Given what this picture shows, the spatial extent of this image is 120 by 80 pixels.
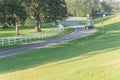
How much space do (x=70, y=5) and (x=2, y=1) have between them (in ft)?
409

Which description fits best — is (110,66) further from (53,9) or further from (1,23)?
(53,9)

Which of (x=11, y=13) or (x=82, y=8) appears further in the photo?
(x=82, y=8)

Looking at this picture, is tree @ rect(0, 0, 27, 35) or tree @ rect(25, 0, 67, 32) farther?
tree @ rect(25, 0, 67, 32)

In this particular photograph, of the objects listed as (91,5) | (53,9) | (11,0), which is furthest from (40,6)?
(91,5)

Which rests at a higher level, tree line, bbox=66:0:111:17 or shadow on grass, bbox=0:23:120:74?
tree line, bbox=66:0:111:17

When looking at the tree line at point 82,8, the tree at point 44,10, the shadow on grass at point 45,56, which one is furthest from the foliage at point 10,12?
the tree line at point 82,8

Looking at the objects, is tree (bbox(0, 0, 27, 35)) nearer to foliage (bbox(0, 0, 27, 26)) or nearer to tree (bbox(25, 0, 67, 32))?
foliage (bbox(0, 0, 27, 26))

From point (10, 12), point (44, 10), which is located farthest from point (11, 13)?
point (44, 10)

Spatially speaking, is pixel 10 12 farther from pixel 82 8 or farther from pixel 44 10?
pixel 82 8

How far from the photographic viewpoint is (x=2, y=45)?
43.9 meters

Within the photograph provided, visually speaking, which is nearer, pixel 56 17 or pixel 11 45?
pixel 11 45

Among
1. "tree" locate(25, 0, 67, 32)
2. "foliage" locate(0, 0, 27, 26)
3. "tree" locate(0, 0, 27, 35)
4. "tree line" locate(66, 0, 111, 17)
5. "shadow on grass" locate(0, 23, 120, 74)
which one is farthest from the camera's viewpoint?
"tree line" locate(66, 0, 111, 17)

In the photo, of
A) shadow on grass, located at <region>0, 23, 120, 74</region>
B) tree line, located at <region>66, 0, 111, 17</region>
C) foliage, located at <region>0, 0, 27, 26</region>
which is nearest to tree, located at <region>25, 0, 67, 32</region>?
foliage, located at <region>0, 0, 27, 26</region>

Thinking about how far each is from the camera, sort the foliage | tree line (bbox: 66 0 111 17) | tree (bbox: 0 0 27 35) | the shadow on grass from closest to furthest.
Result: the shadow on grass, the foliage, tree (bbox: 0 0 27 35), tree line (bbox: 66 0 111 17)
